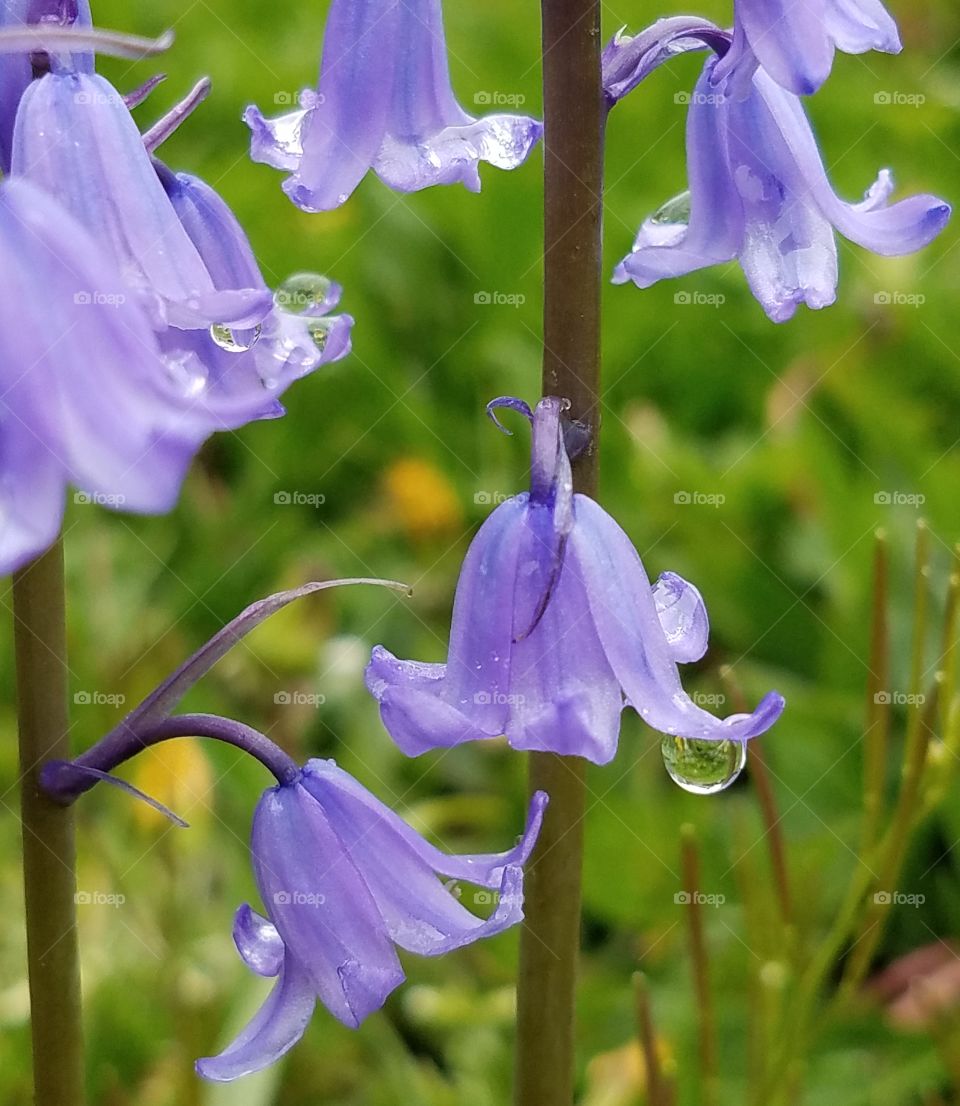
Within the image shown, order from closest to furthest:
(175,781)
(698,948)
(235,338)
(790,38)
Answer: (790,38) → (235,338) → (698,948) → (175,781)

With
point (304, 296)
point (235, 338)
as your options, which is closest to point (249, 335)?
point (235, 338)

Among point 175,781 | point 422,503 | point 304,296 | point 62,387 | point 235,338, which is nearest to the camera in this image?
point 62,387

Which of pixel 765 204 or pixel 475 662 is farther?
pixel 765 204

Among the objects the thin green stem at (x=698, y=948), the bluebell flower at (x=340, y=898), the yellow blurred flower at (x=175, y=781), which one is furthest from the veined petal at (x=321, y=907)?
the yellow blurred flower at (x=175, y=781)

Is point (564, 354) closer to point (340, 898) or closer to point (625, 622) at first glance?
point (625, 622)

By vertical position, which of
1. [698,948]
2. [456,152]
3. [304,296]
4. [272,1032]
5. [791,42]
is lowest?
[698,948]

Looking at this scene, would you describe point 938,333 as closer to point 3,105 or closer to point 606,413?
point 606,413

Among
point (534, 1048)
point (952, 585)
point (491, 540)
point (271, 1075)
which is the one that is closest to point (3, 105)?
point (491, 540)
